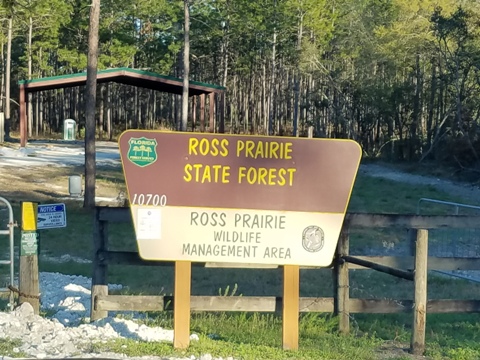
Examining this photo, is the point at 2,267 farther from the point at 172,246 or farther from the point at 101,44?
the point at 101,44

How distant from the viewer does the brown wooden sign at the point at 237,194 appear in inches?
267

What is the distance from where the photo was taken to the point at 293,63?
198ft

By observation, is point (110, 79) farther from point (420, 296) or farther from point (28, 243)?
point (420, 296)

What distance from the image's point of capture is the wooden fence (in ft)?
23.1

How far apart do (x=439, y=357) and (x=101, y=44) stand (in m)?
54.5

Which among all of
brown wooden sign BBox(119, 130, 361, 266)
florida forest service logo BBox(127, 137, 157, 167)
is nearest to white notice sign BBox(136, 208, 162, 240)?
brown wooden sign BBox(119, 130, 361, 266)

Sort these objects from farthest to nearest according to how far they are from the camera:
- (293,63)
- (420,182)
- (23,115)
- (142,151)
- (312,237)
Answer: (293,63), (23,115), (420,182), (312,237), (142,151)

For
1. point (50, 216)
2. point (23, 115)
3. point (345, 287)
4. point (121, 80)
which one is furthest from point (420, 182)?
point (50, 216)

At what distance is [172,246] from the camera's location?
6828 millimetres

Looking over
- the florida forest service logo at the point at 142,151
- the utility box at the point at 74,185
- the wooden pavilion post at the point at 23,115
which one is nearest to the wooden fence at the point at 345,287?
the florida forest service logo at the point at 142,151

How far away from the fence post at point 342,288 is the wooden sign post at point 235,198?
0.88 metres

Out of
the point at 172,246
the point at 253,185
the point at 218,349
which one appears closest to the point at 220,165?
the point at 253,185

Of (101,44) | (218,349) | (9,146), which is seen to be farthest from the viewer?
(101,44)

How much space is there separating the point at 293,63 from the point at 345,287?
175 ft
